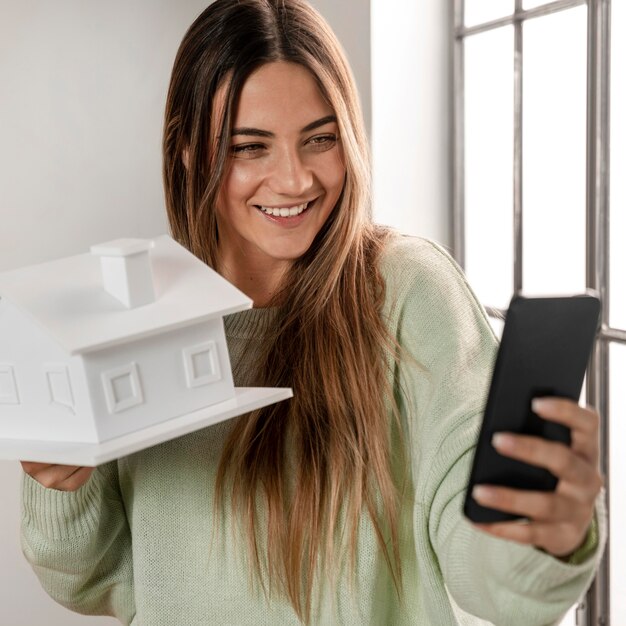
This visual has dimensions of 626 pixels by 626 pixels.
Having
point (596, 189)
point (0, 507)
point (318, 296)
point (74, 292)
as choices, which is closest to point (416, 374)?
point (318, 296)

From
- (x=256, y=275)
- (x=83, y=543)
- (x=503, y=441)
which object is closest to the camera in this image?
(x=503, y=441)

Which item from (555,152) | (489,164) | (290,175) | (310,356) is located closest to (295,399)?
(310,356)

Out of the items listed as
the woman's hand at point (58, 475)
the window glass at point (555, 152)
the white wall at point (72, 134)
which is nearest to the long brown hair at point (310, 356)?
the woman's hand at point (58, 475)

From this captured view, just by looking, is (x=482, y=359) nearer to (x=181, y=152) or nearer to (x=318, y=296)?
(x=318, y=296)

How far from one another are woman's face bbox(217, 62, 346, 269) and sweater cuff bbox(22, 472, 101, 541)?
41 cm

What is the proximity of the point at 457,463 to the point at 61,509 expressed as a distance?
22.1 inches

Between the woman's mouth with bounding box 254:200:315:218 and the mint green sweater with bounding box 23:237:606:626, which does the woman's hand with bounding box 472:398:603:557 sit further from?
the woman's mouth with bounding box 254:200:315:218

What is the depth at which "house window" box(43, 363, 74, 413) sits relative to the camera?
3.37 feet

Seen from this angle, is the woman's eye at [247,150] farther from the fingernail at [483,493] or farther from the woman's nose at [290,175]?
the fingernail at [483,493]

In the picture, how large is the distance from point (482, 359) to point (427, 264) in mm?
174

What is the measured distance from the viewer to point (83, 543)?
1.36 metres

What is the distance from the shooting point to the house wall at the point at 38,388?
1015 millimetres

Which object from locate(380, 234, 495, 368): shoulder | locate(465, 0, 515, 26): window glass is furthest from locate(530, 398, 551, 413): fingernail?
locate(465, 0, 515, 26): window glass

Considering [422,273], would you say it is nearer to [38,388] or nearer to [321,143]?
[321,143]
